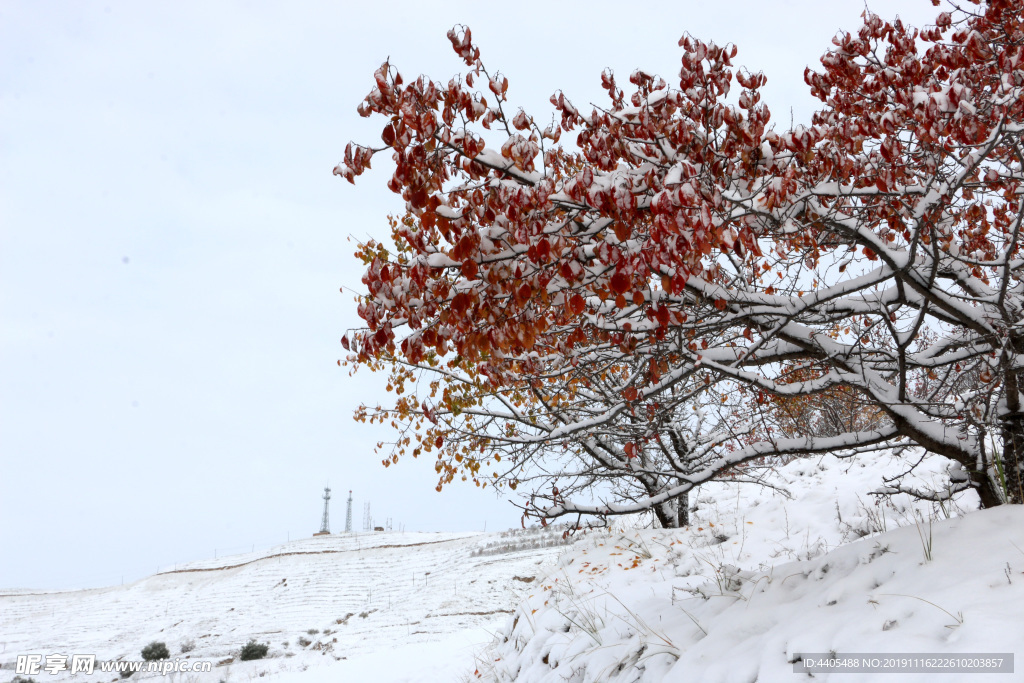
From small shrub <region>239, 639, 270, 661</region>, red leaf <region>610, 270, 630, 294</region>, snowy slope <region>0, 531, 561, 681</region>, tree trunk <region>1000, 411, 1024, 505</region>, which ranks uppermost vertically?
red leaf <region>610, 270, 630, 294</region>

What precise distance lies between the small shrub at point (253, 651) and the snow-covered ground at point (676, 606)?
339 millimetres

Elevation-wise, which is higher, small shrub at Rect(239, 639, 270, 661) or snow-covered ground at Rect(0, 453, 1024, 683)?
snow-covered ground at Rect(0, 453, 1024, 683)

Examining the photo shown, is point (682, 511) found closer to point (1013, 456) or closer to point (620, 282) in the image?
point (1013, 456)

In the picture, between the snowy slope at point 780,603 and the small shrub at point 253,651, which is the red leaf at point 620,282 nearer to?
the snowy slope at point 780,603

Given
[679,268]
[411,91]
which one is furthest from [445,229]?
[679,268]

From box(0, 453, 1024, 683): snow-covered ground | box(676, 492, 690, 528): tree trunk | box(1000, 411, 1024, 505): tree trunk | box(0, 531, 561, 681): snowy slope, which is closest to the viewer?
box(0, 453, 1024, 683): snow-covered ground

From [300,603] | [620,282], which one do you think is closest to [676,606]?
[620,282]

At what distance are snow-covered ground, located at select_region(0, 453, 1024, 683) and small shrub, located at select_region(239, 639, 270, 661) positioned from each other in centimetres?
34

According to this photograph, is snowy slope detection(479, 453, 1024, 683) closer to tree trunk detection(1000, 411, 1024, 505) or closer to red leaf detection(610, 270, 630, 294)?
tree trunk detection(1000, 411, 1024, 505)

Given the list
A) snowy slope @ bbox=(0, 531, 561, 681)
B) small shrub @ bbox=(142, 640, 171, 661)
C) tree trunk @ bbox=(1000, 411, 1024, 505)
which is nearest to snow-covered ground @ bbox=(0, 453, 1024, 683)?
snowy slope @ bbox=(0, 531, 561, 681)

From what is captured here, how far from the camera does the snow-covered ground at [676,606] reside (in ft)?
11.8

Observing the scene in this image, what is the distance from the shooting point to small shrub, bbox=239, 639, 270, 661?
44.6ft

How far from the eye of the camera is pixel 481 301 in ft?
12.2

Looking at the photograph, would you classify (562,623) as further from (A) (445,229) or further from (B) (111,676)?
(B) (111,676)
